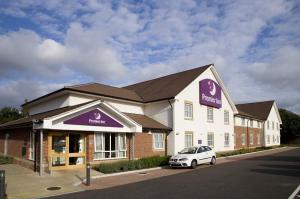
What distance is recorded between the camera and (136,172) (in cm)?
1969

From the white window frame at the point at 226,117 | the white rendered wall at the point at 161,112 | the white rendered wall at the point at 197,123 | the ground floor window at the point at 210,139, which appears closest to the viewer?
the white rendered wall at the point at 197,123

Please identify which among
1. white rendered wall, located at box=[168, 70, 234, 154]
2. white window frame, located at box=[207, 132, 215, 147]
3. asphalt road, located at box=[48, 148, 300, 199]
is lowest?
asphalt road, located at box=[48, 148, 300, 199]

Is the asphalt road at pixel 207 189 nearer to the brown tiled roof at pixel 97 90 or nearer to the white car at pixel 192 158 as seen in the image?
the white car at pixel 192 158

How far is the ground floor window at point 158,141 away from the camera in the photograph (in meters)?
26.9

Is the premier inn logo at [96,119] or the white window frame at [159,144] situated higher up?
the premier inn logo at [96,119]

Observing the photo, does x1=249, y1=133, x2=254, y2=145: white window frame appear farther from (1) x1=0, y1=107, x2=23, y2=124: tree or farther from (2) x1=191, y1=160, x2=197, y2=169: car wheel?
(1) x1=0, y1=107, x2=23, y2=124: tree

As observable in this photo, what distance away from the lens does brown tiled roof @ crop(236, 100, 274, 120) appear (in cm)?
5478

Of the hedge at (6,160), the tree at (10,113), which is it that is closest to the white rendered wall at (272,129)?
the hedge at (6,160)

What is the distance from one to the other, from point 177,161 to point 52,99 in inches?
446

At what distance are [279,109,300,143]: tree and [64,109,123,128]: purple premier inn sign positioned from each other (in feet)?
187

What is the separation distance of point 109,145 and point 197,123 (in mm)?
10829

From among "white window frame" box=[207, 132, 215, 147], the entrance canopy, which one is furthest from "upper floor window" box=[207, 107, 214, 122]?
the entrance canopy

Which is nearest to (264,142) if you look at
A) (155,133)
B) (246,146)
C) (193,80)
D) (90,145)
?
(246,146)

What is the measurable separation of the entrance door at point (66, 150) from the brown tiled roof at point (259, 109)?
3880 cm
